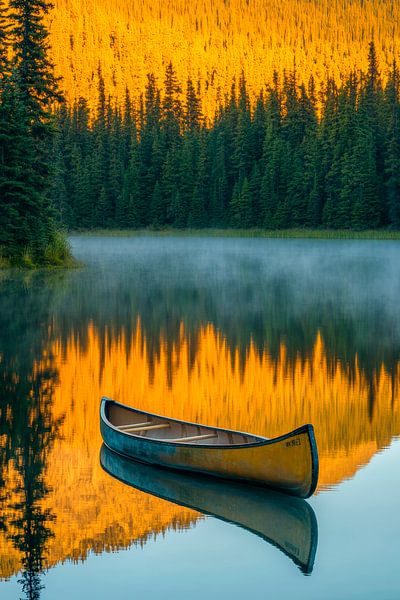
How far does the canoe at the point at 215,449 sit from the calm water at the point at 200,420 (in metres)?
0.23

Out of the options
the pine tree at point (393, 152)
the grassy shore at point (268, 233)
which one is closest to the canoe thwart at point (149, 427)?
the pine tree at point (393, 152)

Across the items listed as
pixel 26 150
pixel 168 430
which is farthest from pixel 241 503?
pixel 26 150

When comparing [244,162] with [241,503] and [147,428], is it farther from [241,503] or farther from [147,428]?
[241,503]

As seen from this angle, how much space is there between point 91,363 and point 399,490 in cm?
1114

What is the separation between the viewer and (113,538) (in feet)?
37.3

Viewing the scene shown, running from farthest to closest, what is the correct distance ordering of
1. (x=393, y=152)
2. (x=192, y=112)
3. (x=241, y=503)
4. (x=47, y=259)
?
(x=192, y=112) < (x=393, y=152) < (x=47, y=259) < (x=241, y=503)

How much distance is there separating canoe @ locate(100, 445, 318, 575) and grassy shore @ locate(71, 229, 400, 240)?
89.0 m

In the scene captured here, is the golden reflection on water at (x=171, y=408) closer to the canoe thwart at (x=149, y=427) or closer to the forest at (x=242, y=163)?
the canoe thwart at (x=149, y=427)

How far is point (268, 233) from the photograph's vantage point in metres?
112

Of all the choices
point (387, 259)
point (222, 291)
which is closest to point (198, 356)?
point (222, 291)

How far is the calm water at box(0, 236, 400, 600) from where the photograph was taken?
34.4 ft

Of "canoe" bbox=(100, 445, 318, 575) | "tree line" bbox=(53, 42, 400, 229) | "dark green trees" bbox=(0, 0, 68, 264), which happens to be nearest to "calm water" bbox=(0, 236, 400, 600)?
"canoe" bbox=(100, 445, 318, 575)

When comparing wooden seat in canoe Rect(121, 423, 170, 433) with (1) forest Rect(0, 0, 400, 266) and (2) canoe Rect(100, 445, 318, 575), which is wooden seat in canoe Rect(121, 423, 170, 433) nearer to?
(2) canoe Rect(100, 445, 318, 575)

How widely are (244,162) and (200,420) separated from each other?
350 ft
